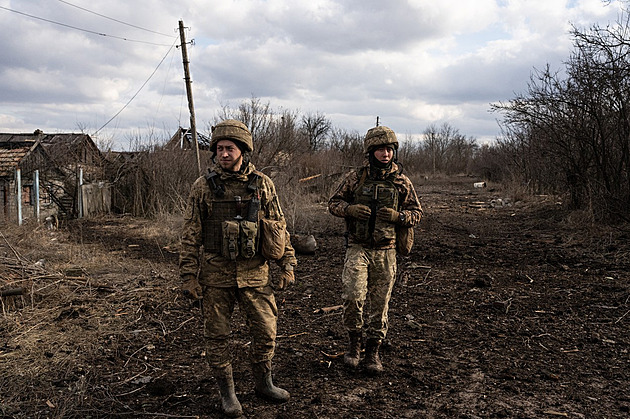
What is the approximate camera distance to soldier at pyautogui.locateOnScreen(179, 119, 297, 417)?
345 centimetres

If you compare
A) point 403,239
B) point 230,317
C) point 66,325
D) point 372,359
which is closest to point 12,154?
point 66,325

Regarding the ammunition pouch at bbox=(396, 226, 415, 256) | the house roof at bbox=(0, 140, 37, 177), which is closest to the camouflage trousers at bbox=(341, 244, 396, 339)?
the ammunition pouch at bbox=(396, 226, 415, 256)

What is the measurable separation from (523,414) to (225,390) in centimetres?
201

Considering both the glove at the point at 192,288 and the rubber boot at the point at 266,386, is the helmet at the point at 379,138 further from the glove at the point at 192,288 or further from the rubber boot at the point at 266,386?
the rubber boot at the point at 266,386

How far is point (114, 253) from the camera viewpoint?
36.0 feet

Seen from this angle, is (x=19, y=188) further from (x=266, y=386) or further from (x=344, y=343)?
(x=266, y=386)

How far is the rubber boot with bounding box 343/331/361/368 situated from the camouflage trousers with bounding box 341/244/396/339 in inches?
2.5

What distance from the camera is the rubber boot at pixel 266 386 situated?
11.8 feet

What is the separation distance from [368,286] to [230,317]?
50.4 inches

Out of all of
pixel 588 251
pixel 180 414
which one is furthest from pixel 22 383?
pixel 588 251

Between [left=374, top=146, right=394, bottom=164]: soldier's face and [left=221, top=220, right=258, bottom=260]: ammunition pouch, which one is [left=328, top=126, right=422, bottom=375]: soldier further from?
[left=221, top=220, right=258, bottom=260]: ammunition pouch

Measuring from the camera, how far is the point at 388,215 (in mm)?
4176

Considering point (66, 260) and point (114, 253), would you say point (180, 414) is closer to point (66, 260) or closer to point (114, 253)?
point (66, 260)

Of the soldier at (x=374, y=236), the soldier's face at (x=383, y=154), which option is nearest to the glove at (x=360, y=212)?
the soldier at (x=374, y=236)
